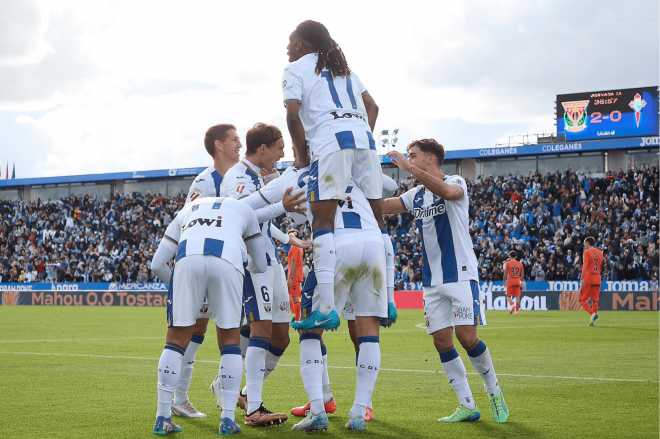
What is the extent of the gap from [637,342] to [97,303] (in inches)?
1186

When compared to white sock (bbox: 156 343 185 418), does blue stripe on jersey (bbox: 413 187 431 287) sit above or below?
above

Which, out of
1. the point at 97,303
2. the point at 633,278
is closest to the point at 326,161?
the point at 633,278

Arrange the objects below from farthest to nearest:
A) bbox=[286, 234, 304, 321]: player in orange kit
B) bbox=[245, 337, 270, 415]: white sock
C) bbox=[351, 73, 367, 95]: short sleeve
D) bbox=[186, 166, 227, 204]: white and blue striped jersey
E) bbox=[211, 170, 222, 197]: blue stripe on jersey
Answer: bbox=[286, 234, 304, 321]: player in orange kit
bbox=[211, 170, 222, 197]: blue stripe on jersey
bbox=[186, 166, 227, 204]: white and blue striped jersey
bbox=[245, 337, 270, 415]: white sock
bbox=[351, 73, 367, 95]: short sleeve

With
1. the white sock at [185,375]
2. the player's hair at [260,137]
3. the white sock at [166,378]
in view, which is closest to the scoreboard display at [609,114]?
the player's hair at [260,137]

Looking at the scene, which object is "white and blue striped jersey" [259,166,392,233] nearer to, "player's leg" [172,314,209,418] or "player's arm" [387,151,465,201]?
"player's arm" [387,151,465,201]

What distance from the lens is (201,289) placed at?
5410mm

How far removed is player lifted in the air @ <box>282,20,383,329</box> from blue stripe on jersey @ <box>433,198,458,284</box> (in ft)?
3.28

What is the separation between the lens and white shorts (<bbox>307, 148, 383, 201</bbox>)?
530 cm

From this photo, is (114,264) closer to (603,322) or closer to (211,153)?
(603,322)

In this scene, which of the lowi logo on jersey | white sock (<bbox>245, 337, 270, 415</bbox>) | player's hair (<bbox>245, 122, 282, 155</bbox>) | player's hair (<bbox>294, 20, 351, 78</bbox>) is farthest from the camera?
the lowi logo on jersey

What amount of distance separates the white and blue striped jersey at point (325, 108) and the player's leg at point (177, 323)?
1218mm

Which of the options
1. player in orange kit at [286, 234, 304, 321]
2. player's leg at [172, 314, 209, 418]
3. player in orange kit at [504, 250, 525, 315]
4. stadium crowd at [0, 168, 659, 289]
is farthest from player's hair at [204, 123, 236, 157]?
stadium crowd at [0, 168, 659, 289]

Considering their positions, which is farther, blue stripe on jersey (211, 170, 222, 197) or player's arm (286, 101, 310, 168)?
blue stripe on jersey (211, 170, 222, 197)

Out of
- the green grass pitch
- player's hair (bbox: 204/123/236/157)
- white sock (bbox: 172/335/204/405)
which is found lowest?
the green grass pitch
